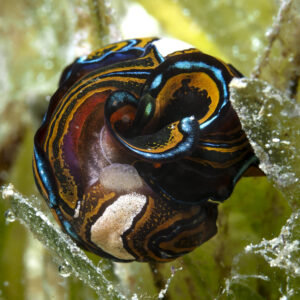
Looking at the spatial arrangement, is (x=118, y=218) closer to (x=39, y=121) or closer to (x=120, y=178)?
(x=120, y=178)

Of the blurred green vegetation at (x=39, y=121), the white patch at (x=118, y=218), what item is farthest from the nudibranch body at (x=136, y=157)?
the blurred green vegetation at (x=39, y=121)

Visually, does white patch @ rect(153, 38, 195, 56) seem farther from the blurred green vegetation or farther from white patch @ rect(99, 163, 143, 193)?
the blurred green vegetation

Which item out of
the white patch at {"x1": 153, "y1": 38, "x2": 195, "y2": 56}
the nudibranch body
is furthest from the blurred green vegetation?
the white patch at {"x1": 153, "y1": 38, "x2": 195, "y2": 56}

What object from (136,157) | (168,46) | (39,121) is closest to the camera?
(136,157)

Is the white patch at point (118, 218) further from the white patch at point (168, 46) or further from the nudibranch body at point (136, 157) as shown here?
the white patch at point (168, 46)

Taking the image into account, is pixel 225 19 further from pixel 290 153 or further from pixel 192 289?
pixel 192 289

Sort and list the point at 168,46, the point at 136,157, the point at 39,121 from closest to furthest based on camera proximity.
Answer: the point at 136,157 → the point at 168,46 → the point at 39,121

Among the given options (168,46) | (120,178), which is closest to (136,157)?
(120,178)
